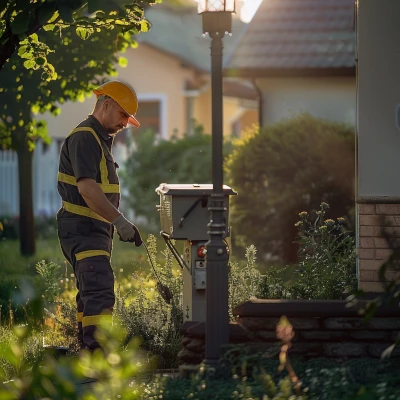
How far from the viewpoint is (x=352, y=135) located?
53.9 feet

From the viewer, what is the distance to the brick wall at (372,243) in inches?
303

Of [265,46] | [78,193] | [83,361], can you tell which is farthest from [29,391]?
[265,46]

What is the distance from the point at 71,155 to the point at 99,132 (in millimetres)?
254

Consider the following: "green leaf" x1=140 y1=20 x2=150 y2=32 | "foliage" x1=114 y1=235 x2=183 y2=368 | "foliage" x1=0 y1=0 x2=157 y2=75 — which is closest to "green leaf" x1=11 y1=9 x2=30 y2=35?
"foliage" x1=0 y1=0 x2=157 y2=75

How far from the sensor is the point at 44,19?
6922 mm

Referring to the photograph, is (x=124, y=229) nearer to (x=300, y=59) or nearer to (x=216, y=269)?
(x=216, y=269)

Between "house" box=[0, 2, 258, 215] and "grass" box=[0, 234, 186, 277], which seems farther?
"house" box=[0, 2, 258, 215]

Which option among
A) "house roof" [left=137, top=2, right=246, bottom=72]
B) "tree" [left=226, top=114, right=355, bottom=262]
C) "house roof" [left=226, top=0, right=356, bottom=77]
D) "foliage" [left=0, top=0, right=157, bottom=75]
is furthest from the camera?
"house roof" [left=137, top=2, right=246, bottom=72]

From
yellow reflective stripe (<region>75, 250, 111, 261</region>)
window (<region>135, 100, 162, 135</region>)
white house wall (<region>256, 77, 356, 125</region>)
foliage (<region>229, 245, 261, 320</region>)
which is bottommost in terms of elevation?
foliage (<region>229, 245, 261, 320</region>)

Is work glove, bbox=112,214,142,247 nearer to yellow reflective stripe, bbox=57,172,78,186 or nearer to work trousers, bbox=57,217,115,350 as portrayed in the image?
work trousers, bbox=57,217,115,350

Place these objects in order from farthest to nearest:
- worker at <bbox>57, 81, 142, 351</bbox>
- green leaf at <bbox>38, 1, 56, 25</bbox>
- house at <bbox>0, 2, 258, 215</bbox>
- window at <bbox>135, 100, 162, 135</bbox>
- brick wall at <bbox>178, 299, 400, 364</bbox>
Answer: window at <bbox>135, 100, 162, 135</bbox> → house at <bbox>0, 2, 258, 215</bbox> → worker at <bbox>57, 81, 142, 351</bbox> → brick wall at <bbox>178, 299, 400, 364</bbox> → green leaf at <bbox>38, 1, 56, 25</bbox>

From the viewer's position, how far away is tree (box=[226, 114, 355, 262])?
15586mm

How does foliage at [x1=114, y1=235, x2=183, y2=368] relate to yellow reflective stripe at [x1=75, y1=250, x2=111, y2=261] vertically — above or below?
below

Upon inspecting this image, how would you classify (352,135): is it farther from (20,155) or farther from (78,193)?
(78,193)
